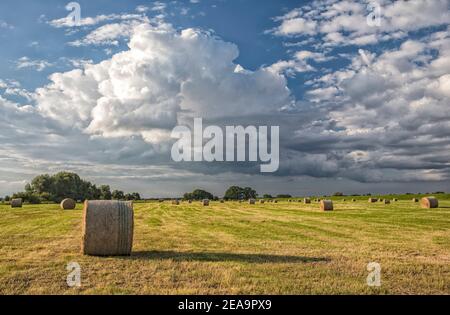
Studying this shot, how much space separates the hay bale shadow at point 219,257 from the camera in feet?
45.0

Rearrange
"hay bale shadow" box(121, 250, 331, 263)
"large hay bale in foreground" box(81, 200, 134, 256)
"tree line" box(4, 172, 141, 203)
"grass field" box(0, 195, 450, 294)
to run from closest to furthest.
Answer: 1. "grass field" box(0, 195, 450, 294)
2. "hay bale shadow" box(121, 250, 331, 263)
3. "large hay bale in foreground" box(81, 200, 134, 256)
4. "tree line" box(4, 172, 141, 203)

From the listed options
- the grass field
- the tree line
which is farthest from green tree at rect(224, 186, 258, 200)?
the grass field

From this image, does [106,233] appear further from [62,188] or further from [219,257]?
[62,188]

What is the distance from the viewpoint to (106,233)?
1521 centimetres

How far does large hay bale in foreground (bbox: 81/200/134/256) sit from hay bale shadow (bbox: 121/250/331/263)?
0.57 m

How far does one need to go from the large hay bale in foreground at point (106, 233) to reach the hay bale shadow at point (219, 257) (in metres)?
0.57

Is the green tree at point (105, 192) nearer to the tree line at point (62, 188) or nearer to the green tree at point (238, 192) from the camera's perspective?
the tree line at point (62, 188)

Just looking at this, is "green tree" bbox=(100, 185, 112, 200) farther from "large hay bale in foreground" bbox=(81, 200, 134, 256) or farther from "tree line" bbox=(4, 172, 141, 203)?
"large hay bale in foreground" bbox=(81, 200, 134, 256)

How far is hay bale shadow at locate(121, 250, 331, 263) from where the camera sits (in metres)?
13.7

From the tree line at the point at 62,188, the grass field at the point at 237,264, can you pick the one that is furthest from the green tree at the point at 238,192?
the grass field at the point at 237,264

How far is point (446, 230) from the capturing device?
2320 centimetres

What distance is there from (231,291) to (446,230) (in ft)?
57.1
